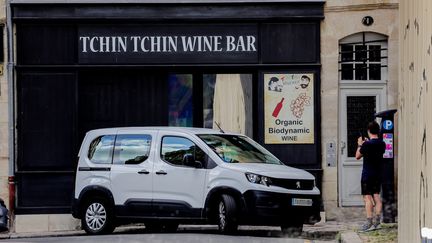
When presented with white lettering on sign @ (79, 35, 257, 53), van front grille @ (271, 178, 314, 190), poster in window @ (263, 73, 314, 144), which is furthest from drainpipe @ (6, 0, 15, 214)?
van front grille @ (271, 178, 314, 190)

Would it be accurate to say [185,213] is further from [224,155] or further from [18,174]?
[18,174]

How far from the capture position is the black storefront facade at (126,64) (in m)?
23.0

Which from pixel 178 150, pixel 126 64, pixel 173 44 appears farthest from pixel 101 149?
pixel 173 44

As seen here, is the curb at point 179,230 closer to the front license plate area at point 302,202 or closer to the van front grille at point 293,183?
the front license plate area at point 302,202

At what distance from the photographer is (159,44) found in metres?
23.2

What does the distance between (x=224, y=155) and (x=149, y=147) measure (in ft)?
4.53

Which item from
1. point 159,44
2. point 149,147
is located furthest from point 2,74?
point 149,147

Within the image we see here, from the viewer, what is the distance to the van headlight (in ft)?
58.9

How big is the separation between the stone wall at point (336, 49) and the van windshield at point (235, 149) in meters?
3.59

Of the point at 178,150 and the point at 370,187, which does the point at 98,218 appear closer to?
the point at 178,150

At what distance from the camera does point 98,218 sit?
19.4 meters

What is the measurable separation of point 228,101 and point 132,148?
4.65 m

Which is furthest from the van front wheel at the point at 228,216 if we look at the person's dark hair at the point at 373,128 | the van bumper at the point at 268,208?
the person's dark hair at the point at 373,128

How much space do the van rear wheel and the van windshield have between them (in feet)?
6.77
